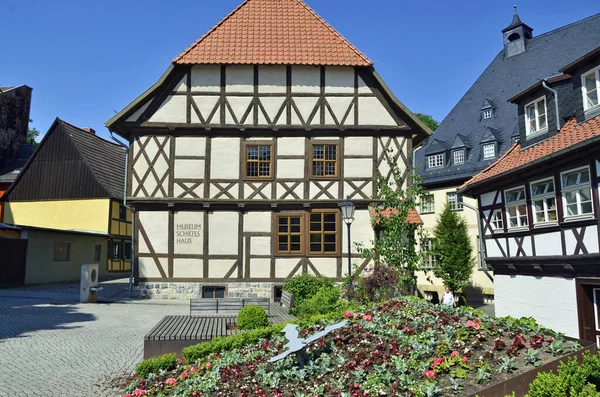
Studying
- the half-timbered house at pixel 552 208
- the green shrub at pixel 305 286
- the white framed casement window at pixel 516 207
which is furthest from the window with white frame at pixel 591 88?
the green shrub at pixel 305 286

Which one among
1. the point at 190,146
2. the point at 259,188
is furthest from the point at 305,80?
the point at 190,146

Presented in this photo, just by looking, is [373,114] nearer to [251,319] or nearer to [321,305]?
[321,305]

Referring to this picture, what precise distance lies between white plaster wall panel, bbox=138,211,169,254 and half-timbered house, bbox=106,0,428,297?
1.5 inches

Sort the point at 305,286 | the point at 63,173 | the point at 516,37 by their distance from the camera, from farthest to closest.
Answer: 1. the point at 516,37
2. the point at 63,173
3. the point at 305,286

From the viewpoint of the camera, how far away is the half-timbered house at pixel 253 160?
19828 mm

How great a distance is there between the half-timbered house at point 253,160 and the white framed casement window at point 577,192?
301 inches

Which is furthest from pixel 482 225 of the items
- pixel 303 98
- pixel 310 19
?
pixel 310 19

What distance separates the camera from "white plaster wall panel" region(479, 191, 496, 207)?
17.3 meters

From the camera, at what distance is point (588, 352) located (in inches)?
249

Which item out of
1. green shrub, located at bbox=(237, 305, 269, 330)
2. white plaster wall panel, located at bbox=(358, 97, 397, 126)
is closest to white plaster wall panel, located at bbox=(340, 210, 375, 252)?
white plaster wall panel, located at bbox=(358, 97, 397, 126)

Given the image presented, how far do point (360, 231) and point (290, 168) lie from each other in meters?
3.70

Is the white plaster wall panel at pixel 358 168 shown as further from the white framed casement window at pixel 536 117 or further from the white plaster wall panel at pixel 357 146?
the white framed casement window at pixel 536 117

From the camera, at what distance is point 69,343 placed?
1162 centimetres

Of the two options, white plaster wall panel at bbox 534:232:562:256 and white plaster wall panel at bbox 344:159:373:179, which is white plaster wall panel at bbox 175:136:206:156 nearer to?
white plaster wall panel at bbox 344:159:373:179
